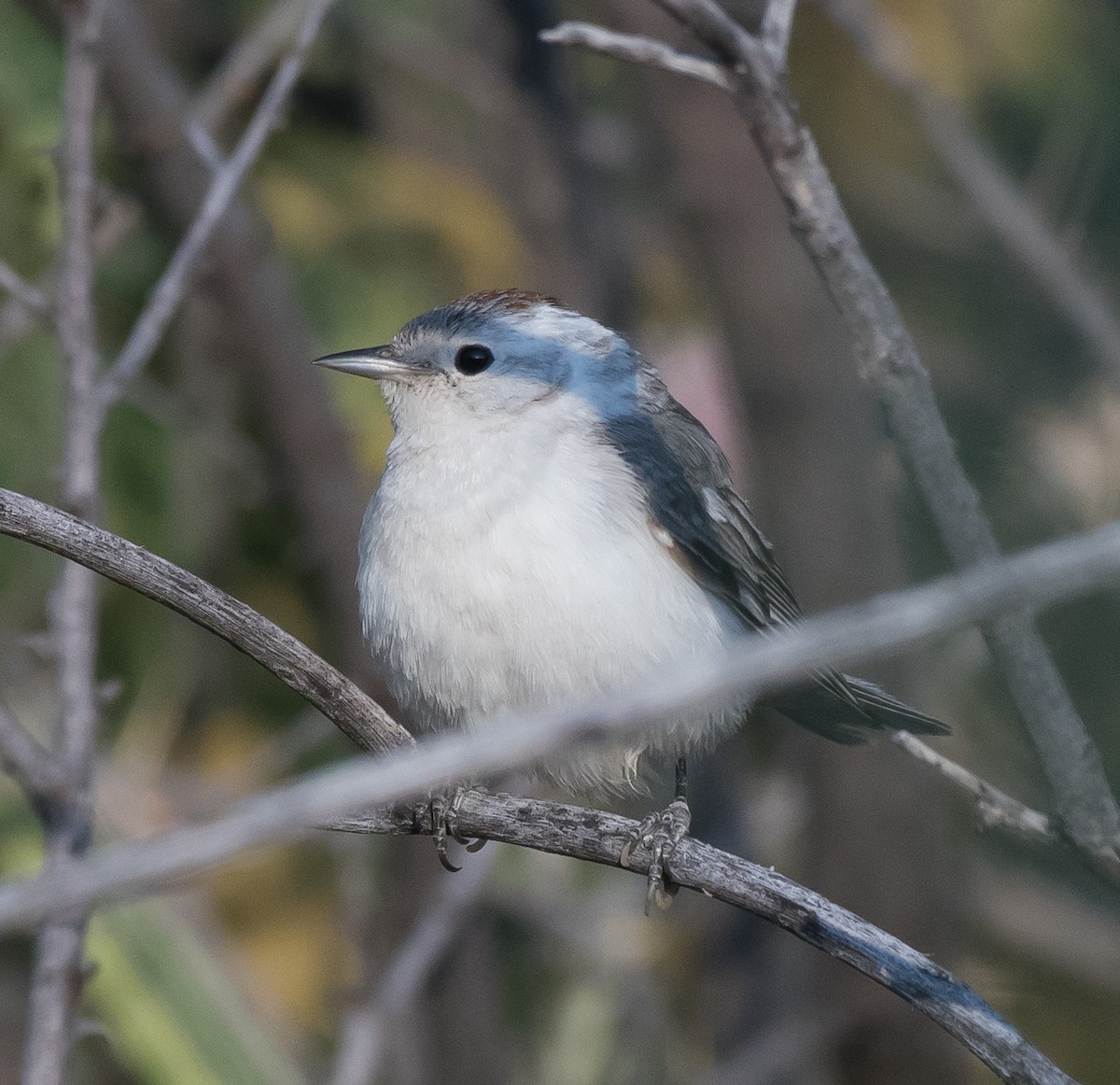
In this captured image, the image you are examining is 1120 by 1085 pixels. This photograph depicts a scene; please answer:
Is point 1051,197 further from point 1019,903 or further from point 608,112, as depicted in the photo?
point 608,112

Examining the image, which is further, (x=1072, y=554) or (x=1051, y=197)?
(x=1051, y=197)

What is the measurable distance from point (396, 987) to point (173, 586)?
2056 millimetres

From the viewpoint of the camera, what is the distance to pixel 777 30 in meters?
2.21

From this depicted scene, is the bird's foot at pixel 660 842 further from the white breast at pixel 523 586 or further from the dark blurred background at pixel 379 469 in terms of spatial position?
the dark blurred background at pixel 379 469

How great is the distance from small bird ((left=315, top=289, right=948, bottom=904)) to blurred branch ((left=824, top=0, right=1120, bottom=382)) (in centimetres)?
83

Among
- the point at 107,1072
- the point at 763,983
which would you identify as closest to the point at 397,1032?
the point at 107,1072

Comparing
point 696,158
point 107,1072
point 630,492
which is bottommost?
point 107,1072

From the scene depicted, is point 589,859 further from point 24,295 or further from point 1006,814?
point 24,295

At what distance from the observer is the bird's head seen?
296 centimetres

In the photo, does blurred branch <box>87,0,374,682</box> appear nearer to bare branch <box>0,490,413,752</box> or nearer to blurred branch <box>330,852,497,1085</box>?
blurred branch <box>330,852,497,1085</box>

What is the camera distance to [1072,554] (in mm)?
977

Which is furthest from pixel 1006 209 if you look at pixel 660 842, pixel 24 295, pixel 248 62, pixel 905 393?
pixel 248 62

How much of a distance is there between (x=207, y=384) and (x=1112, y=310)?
138 inches

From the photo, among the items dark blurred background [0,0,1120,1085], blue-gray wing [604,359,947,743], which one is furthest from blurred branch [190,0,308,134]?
blue-gray wing [604,359,947,743]
